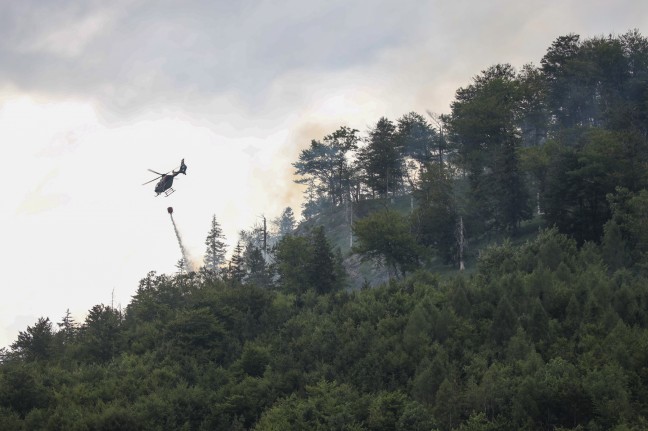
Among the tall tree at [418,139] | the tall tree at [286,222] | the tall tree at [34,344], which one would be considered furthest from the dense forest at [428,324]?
the tall tree at [286,222]

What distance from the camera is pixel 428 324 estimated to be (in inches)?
2564

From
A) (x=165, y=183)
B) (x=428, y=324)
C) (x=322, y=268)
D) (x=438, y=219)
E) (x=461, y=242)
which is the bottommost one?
(x=428, y=324)

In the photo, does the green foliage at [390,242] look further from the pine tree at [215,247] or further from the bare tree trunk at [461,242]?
the pine tree at [215,247]

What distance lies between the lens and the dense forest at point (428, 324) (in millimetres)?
53625

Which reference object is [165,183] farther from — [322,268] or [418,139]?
[418,139]

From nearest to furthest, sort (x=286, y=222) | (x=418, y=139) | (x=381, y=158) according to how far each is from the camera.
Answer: (x=381, y=158) → (x=418, y=139) → (x=286, y=222)

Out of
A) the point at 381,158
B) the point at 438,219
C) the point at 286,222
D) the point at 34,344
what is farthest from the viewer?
the point at 286,222

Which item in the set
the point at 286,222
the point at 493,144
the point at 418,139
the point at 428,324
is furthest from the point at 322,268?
the point at 286,222

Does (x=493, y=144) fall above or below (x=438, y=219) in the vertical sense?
above

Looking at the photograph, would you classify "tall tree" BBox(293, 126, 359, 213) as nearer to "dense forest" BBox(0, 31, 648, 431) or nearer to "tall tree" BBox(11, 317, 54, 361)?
"dense forest" BBox(0, 31, 648, 431)

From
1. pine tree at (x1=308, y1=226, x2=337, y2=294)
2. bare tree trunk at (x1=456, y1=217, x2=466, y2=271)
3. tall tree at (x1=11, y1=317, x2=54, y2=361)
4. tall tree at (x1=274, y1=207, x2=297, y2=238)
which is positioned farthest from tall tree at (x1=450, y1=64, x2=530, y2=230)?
tall tree at (x1=274, y1=207, x2=297, y2=238)

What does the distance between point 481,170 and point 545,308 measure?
137 feet

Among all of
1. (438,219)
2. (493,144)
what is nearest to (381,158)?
(493,144)

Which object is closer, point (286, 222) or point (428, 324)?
point (428, 324)
